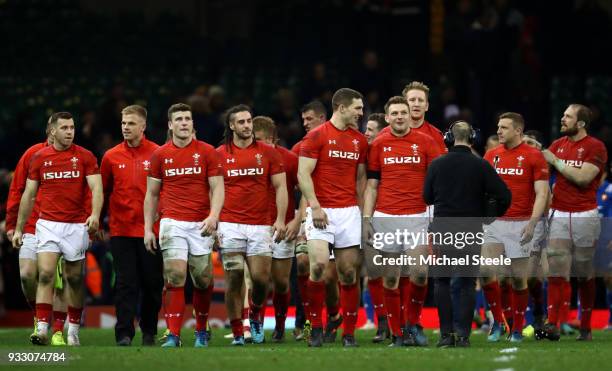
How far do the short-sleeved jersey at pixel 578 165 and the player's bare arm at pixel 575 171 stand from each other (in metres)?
0.06

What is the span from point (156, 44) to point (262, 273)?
1593cm

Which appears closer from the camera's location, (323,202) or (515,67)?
(323,202)

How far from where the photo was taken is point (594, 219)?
16.7 m

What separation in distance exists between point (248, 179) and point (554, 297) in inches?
155

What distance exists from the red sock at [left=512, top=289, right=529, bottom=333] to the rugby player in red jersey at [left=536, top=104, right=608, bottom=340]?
507 mm

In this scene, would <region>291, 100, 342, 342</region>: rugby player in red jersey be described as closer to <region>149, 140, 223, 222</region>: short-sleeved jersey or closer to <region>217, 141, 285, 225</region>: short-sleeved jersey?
<region>217, 141, 285, 225</region>: short-sleeved jersey

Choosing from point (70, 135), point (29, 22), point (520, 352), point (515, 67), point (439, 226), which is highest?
point (29, 22)

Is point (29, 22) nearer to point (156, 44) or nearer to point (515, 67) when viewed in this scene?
point (156, 44)

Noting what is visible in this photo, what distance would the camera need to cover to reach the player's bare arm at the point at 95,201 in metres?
15.0

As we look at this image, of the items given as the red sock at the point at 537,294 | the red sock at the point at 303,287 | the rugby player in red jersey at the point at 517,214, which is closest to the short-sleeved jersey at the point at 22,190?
the red sock at the point at 303,287

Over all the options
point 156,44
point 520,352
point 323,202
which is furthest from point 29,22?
point 520,352

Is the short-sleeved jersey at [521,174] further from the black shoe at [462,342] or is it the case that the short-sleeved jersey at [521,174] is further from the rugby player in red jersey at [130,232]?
the rugby player in red jersey at [130,232]

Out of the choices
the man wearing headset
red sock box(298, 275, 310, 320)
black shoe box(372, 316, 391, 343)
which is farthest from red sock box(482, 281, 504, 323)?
the man wearing headset

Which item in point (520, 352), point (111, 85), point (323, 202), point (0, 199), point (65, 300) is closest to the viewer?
point (520, 352)
